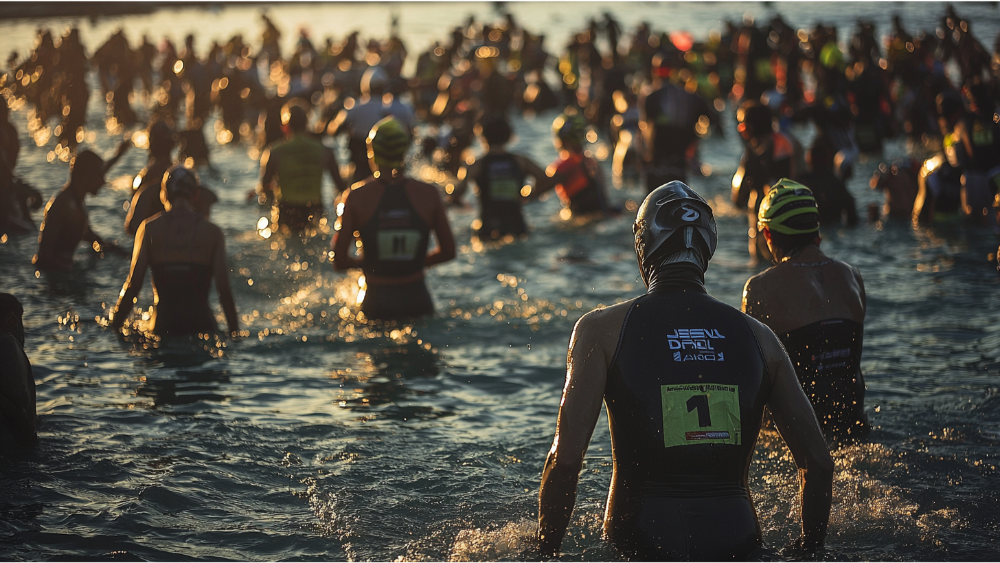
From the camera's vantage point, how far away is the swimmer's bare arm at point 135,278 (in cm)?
630

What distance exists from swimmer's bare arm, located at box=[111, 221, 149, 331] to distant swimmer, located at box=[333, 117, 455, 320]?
126 centimetres

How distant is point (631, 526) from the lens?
10.1 ft

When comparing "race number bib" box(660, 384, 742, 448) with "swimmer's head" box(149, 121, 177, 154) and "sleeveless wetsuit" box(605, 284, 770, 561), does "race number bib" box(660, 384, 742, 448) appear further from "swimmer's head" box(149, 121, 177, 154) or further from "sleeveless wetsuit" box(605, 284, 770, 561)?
"swimmer's head" box(149, 121, 177, 154)

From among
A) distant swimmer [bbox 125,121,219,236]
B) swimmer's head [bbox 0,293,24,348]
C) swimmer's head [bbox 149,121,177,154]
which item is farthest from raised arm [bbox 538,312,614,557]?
swimmer's head [bbox 149,121,177,154]

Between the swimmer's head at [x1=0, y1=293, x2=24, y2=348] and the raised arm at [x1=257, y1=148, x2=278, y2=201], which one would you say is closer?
the swimmer's head at [x1=0, y1=293, x2=24, y2=348]

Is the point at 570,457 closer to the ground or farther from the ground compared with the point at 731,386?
closer to the ground

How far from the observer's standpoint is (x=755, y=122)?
8.14 metres

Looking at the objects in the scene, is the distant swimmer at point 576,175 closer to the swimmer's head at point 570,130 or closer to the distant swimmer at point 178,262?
the swimmer's head at point 570,130

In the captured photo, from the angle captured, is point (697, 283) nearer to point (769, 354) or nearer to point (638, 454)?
point (769, 354)

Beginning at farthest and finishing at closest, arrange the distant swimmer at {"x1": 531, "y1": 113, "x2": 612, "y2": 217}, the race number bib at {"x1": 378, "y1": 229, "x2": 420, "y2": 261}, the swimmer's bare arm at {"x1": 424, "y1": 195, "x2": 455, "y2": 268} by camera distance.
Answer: the distant swimmer at {"x1": 531, "y1": 113, "x2": 612, "y2": 217} → the swimmer's bare arm at {"x1": 424, "y1": 195, "x2": 455, "y2": 268} → the race number bib at {"x1": 378, "y1": 229, "x2": 420, "y2": 261}

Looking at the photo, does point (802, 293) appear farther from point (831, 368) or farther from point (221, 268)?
point (221, 268)

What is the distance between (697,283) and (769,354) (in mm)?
317

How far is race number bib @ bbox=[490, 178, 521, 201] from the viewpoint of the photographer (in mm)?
9977

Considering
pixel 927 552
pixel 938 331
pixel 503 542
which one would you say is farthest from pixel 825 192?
pixel 503 542
